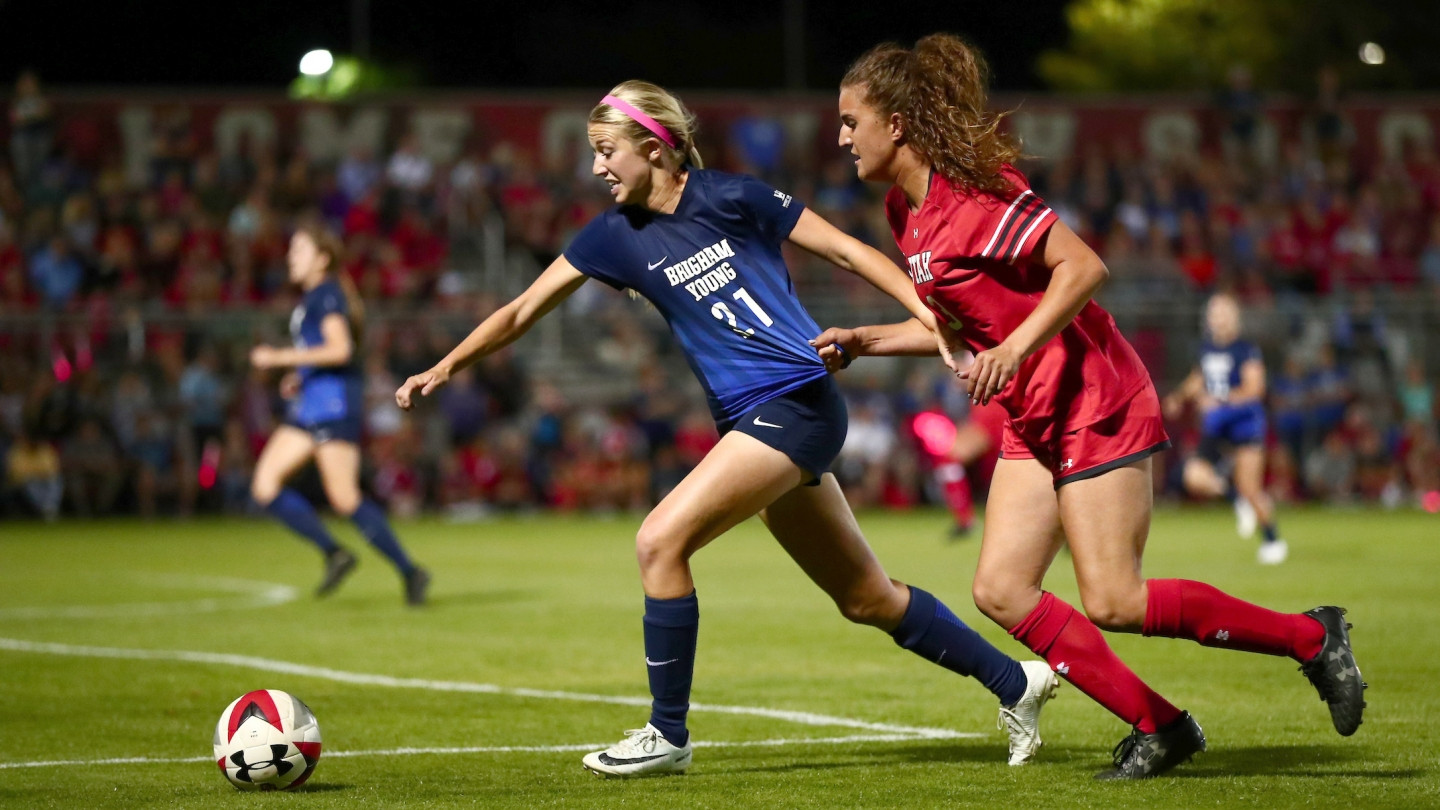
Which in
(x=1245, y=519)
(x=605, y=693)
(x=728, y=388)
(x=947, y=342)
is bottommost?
(x=1245, y=519)

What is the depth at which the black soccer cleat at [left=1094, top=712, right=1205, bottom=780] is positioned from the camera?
529cm

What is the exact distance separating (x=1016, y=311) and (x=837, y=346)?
54 cm

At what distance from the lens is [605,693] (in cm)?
751

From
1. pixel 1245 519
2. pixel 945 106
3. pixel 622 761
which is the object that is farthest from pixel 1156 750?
pixel 1245 519

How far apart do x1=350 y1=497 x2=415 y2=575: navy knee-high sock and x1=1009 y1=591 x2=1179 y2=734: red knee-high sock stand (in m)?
6.34

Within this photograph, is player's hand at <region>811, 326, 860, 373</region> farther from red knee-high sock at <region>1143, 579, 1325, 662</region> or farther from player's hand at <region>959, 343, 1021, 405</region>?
red knee-high sock at <region>1143, 579, 1325, 662</region>

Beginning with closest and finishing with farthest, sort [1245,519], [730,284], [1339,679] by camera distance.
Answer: [1339,679] → [730,284] → [1245,519]

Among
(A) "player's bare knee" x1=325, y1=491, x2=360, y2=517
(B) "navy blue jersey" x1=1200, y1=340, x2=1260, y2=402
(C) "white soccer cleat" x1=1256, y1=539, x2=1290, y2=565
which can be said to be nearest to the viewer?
(A) "player's bare knee" x1=325, y1=491, x2=360, y2=517

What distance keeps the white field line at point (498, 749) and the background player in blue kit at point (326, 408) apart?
5.03 m

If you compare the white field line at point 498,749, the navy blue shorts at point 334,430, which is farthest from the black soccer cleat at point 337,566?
the white field line at point 498,749

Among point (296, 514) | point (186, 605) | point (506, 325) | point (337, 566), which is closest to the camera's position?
point (506, 325)

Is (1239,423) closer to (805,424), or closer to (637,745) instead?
(805,424)

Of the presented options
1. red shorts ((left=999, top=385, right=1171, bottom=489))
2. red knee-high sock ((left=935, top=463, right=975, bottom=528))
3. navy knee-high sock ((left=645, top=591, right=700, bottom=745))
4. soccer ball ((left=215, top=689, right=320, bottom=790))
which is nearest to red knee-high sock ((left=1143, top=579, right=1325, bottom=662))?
red shorts ((left=999, top=385, right=1171, bottom=489))

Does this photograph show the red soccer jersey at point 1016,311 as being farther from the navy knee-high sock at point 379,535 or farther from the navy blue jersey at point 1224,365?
the navy blue jersey at point 1224,365
